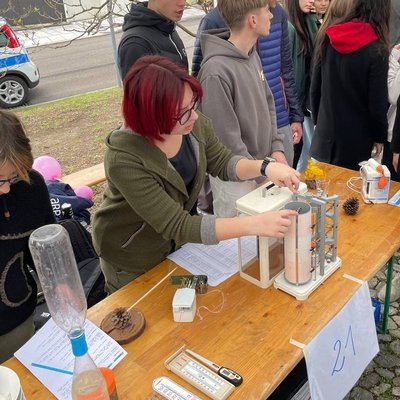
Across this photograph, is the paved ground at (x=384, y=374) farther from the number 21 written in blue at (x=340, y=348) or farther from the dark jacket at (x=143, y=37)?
the dark jacket at (x=143, y=37)

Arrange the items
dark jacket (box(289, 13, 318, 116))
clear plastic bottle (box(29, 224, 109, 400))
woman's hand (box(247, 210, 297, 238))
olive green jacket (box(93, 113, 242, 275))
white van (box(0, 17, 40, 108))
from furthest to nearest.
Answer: white van (box(0, 17, 40, 108)) < dark jacket (box(289, 13, 318, 116)) < olive green jacket (box(93, 113, 242, 275)) < woman's hand (box(247, 210, 297, 238)) < clear plastic bottle (box(29, 224, 109, 400))

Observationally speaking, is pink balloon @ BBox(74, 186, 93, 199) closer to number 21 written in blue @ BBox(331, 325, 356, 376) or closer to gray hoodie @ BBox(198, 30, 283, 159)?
gray hoodie @ BBox(198, 30, 283, 159)

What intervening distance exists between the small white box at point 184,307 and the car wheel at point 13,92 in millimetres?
7025

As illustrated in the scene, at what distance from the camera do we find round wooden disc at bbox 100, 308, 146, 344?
1399 millimetres

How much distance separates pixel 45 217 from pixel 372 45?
1.91 metres

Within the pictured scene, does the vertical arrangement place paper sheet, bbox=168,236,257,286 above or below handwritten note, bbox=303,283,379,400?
above

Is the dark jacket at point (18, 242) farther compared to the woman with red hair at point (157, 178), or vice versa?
the dark jacket at point (18, 242)

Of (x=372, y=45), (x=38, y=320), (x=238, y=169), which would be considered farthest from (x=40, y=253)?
(x=372, y=45)

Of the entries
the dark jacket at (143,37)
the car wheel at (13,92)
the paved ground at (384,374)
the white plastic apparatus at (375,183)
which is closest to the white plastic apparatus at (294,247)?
the white plastic apparatus at (375,183)

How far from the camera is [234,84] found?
2156 mm

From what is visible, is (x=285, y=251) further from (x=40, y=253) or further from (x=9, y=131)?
(x=9, y=131)

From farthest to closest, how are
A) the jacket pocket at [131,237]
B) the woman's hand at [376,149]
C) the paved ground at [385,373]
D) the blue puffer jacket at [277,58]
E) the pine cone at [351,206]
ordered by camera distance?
the woman's hand at [376,149] < the blue puffer jacket at [277,58] < the paved ground at [385,373] < the pine cone at [351,206] < the jacket pocket at [131,237]

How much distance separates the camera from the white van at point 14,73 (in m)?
7.18

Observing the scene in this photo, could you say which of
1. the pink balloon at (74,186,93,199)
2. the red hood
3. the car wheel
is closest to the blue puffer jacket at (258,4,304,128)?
the red hood
